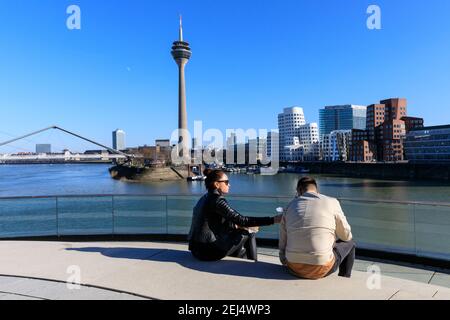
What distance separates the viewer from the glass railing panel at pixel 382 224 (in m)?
5.39

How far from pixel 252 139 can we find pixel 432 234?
12277cm

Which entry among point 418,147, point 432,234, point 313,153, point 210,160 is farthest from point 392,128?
point 432,234

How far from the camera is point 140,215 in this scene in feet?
22.9

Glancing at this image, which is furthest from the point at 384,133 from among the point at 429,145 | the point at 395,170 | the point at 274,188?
the point at 274,188

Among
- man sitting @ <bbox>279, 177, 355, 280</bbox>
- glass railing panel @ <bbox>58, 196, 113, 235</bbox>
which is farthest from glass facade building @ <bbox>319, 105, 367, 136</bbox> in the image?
man sitting @ <bbox>279, 177, 355, 280</bbox>

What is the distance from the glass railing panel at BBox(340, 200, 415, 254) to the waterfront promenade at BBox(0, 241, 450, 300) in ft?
2.28

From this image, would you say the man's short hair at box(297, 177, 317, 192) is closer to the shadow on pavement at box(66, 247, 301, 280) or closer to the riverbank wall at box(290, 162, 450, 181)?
the shadow on pavement at box(66, 247, 301, 280)

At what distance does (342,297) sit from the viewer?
291 cm

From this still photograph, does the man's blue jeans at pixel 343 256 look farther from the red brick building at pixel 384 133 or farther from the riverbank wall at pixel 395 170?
the red brick building at pixel 384 133

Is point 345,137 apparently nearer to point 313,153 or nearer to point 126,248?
point 313,153

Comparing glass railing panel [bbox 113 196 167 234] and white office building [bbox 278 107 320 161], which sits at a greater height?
white office building [bbox 278 107 320 161]

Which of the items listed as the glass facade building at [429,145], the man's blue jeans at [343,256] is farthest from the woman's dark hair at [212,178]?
the glass facade building at [429,145]

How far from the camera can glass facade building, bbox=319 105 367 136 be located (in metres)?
166

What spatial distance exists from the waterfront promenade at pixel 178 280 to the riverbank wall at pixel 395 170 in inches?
2910
